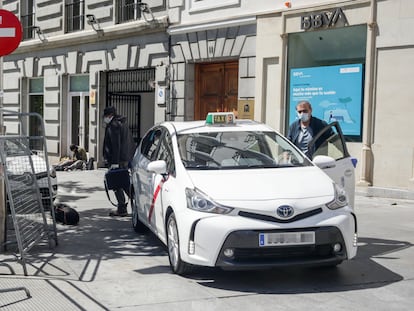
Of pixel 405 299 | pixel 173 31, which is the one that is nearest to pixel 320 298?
pixel 405 299

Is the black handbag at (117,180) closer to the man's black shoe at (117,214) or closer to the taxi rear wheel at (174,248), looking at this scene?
the man's black shoe at (117,214)

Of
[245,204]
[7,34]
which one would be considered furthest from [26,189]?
[245,204]

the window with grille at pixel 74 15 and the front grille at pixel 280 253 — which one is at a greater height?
the window with grille at pixel 74 15

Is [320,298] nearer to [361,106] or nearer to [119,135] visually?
[119,135]

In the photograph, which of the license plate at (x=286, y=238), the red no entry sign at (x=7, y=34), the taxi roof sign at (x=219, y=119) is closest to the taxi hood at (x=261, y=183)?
the license plate at (x=286, y=238)

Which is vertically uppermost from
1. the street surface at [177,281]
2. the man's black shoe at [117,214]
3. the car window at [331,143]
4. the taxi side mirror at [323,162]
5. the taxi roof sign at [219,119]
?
the taxi roof sign at [219,119]

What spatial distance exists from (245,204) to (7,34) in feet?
11.8

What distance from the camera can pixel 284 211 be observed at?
5410 millimetres

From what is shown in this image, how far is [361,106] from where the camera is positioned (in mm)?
12648

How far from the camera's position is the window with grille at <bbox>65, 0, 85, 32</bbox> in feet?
69.1

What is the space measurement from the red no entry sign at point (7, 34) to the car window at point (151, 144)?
80.1 inches

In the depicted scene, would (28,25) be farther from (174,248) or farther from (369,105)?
(174,248)

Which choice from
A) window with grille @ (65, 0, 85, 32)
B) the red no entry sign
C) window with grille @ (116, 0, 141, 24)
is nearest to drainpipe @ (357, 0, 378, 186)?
the red no entry sign

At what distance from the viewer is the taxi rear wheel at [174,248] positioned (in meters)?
5.84
